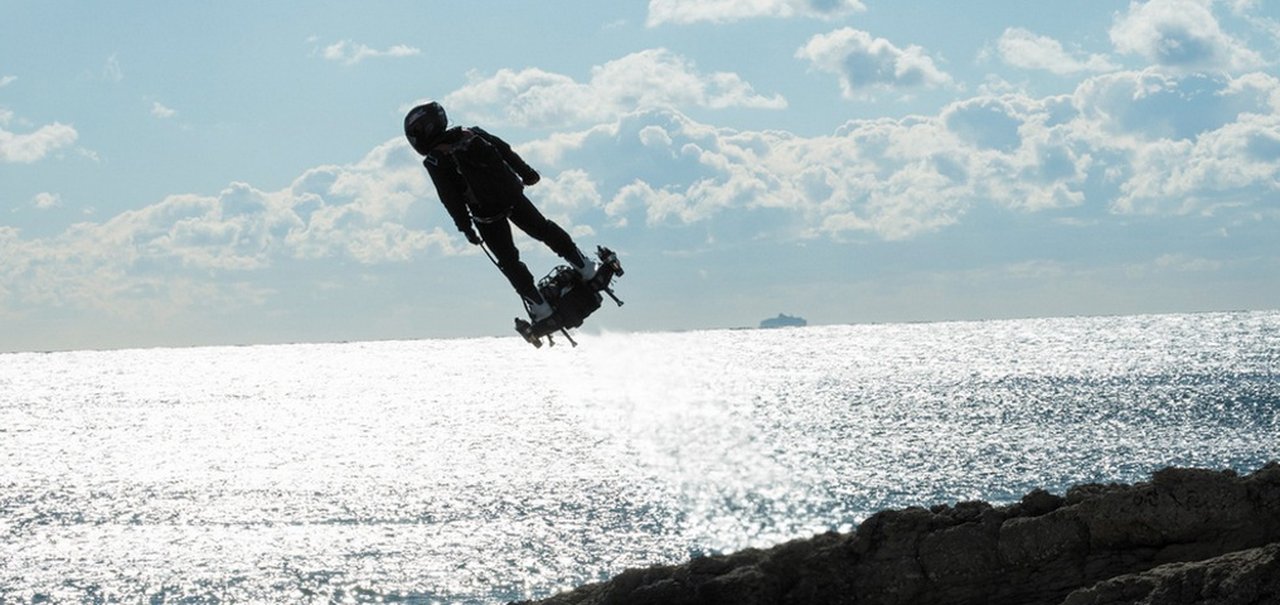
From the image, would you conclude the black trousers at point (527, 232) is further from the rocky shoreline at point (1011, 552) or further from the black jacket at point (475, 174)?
the rocky shoreline at point (1011, 552)

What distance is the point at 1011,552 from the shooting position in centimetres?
1814

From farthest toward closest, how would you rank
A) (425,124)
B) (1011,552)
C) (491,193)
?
(1011,552) → (491,193) → (425,124)

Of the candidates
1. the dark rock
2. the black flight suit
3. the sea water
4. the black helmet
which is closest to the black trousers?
the black flight suit

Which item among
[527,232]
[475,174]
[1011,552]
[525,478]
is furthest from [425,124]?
[525,478]

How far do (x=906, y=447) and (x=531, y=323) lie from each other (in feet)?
313

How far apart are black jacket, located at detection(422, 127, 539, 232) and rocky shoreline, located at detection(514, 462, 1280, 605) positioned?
615 centimetres

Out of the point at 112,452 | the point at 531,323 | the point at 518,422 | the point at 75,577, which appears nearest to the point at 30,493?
the point at 112,452

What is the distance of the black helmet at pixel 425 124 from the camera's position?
1504 centimetres

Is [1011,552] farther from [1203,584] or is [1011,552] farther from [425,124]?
[425,124]

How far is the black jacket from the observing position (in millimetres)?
15422

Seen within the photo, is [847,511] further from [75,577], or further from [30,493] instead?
[30,493]

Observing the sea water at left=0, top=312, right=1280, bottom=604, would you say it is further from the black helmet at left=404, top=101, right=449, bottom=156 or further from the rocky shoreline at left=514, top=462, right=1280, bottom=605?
the black helmet at left=404, top=101, right=449, bottom=156

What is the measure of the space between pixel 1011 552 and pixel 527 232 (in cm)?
712

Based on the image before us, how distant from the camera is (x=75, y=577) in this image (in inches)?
2677
